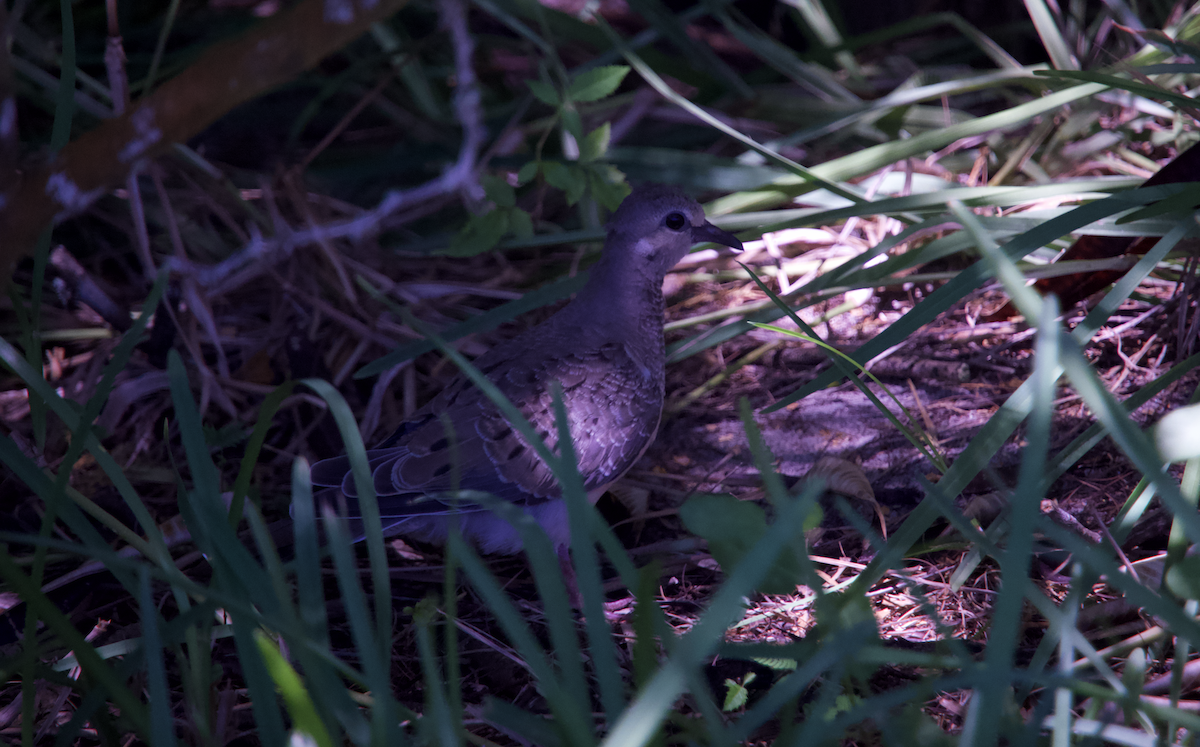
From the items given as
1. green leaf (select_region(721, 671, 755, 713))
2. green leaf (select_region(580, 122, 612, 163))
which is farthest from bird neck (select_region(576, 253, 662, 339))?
green leaf (select_region(721, 671, 755, 713))

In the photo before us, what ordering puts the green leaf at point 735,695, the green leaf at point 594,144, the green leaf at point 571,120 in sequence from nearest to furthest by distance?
the green leaf at point 735,695 < the green leaf at point 571,120 < the green leaf at point 594,144

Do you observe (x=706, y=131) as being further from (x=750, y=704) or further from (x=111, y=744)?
(x=111, y=744)

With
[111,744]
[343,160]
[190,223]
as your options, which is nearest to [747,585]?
[111,744]

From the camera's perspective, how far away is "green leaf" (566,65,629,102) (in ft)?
9.28

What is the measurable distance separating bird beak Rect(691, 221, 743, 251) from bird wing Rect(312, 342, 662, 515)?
1.75 feet

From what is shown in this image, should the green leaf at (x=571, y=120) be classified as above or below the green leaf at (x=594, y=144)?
above

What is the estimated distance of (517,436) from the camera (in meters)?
2.55

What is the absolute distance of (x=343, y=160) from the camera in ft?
13.4

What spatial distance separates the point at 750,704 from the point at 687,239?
158 cm

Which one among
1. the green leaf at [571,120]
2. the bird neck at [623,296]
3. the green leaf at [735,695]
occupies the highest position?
the green leaf at [571,120]

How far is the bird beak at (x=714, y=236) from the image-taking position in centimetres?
282

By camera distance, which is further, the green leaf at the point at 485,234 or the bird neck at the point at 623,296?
the green leaf at the point at 485,234

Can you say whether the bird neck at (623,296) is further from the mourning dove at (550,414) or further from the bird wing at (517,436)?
the bird wing at (517,436)

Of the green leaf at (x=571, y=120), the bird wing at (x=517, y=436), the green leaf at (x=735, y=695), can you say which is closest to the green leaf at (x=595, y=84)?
the green leaf at (x=571, y=120)
